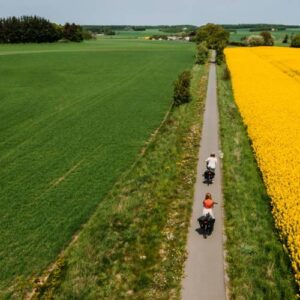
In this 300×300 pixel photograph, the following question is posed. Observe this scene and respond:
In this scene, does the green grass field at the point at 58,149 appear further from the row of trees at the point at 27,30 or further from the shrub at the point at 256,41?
the shrub at the point at 256,41

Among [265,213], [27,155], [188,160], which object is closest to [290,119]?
[188,160]

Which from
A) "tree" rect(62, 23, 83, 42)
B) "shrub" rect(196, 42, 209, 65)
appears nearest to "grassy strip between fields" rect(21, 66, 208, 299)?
"shrub" rect(196, 42, 209, 65)

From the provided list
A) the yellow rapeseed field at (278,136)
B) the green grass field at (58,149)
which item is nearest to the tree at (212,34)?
the yellow rapeseed field at (278,136)

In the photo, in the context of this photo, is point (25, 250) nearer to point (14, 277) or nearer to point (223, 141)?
point (14, 277)

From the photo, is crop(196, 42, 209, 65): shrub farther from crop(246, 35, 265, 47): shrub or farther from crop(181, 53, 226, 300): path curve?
crop(246, 35, 265, 47): shrub

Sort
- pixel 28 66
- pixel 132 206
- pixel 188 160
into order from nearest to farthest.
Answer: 1. pixel 132 206
2. pixel 188 160
3. pixel 28 66

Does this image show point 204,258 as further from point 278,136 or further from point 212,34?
point 212,34

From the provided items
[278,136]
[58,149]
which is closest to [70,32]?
[58,149]
